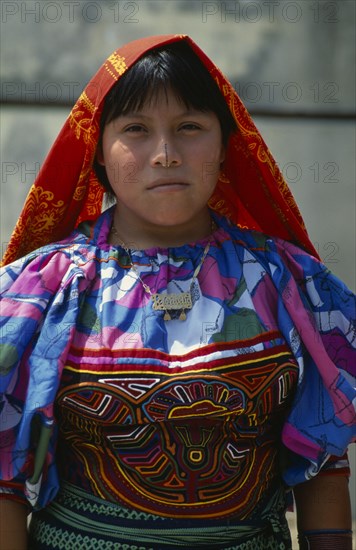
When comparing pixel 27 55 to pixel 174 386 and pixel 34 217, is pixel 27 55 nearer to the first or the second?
pixel 34 217

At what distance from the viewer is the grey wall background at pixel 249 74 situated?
9.23ft

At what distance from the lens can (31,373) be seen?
1.60 metres

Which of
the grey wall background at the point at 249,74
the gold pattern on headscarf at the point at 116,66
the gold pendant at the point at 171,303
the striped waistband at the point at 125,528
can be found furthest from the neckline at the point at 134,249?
the grey wall background at the point at 249,74

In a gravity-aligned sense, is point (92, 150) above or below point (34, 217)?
above

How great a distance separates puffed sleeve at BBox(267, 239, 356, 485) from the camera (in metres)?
1.68

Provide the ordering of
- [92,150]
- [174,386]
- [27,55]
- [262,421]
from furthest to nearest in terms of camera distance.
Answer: [27,55]
[92,150]
[262,421]
[174,386]

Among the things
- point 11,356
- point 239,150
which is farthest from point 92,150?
point 11,356

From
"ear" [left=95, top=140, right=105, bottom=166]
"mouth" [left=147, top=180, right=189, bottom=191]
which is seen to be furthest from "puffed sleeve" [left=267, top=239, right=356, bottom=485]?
"ear" [left=95, top=140, right=105, bottom=166]

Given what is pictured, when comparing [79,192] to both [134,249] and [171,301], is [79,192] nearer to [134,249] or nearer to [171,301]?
[134,249]

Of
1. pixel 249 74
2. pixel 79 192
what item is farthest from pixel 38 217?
pixel 249 74

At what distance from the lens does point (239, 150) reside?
6.19ft

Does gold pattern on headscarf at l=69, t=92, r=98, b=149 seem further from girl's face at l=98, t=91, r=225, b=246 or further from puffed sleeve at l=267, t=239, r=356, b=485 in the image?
puffed sleeve at l=267, t=239, r=356, b=485

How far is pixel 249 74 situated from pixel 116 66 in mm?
1228

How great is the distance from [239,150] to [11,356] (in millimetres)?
650
